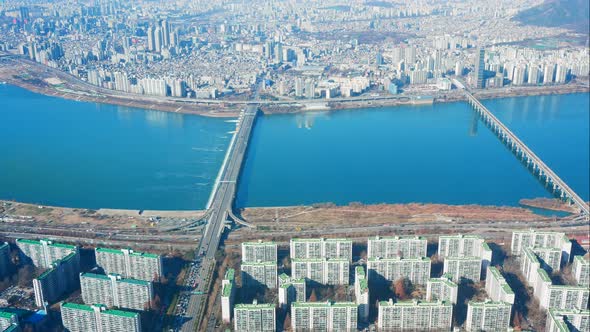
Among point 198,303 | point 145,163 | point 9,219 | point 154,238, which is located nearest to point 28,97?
point 145,163

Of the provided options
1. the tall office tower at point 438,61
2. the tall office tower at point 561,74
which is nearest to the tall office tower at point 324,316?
the tall office tower at point 438,61

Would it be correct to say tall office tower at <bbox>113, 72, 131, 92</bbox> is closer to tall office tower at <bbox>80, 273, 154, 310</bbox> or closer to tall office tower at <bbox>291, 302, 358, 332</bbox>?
tall office tower at <bbox>80, 273, 154, 310</bbox>

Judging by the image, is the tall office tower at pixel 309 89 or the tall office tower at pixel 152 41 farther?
the tall office tower at pixel 152 41

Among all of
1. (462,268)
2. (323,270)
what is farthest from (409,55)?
(323,270)

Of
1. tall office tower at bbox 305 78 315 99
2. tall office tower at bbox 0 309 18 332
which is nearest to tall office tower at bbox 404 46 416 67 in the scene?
tall office tower at bbox 305 78 315 99

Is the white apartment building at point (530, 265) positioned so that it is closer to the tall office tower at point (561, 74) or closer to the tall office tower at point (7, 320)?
the tall office tower at point (7, 320)

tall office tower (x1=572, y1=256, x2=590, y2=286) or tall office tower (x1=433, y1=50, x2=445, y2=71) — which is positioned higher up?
tall office tower (x1=433, y1=50, x2=445, y2=71)
